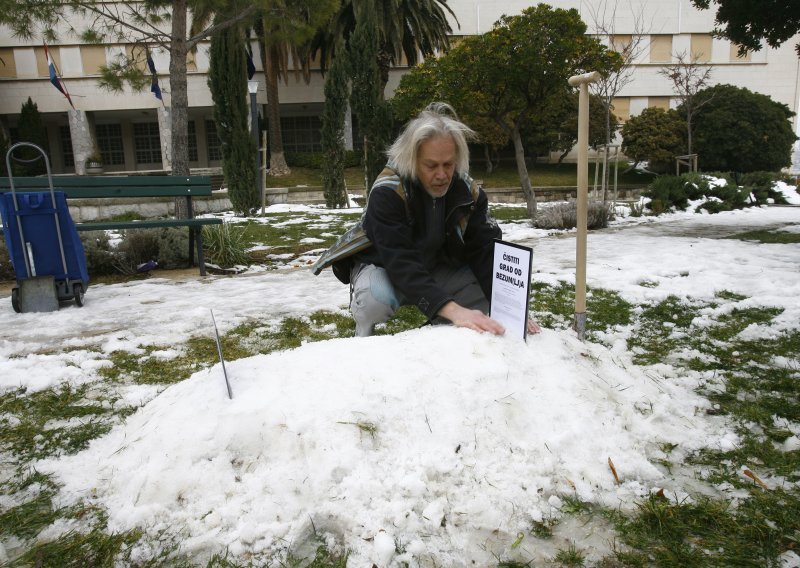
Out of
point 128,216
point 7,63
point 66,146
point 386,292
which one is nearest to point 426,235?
point 386,292

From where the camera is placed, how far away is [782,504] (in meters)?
1.51

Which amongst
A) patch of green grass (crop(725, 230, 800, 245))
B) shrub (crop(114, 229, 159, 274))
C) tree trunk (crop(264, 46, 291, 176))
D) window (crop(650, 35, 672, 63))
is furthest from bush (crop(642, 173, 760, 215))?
window (crop(650, 35, 672, 63))

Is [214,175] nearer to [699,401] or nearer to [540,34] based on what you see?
[540,34]

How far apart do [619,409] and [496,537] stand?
0.71 m

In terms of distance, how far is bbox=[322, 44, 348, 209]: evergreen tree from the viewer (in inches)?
606

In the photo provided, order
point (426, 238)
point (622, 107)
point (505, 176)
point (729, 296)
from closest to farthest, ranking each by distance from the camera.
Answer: point (426, 238)
point (729, 296)
point (505, 176)
point (622, 107)

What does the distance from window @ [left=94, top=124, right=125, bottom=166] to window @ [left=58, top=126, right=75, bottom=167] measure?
62.6 inches

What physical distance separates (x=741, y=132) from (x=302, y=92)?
728 inches

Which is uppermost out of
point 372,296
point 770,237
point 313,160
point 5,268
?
point 313,160

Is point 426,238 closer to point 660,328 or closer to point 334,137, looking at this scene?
point 660,328

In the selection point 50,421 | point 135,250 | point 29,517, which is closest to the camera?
point 29,517

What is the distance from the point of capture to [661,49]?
28.6 meters

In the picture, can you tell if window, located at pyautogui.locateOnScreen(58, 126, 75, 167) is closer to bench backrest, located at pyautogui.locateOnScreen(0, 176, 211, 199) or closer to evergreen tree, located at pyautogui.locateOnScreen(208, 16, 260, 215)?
evergreen tree, located at pyautogui.locateOnScreen(208, 16, 260, 215)

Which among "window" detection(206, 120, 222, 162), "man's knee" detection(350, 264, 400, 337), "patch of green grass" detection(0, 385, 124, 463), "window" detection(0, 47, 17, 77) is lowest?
"patch of green grass" detection(0, 385, 124, 463)
